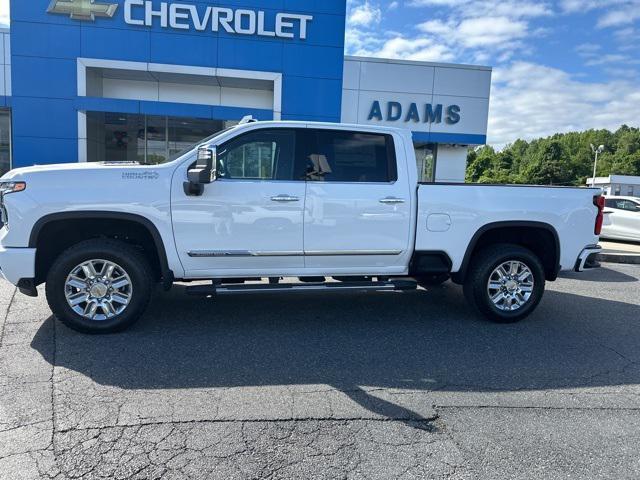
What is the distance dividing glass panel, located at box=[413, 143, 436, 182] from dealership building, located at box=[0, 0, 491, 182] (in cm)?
137

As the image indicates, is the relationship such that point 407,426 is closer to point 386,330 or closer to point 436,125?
point 386,330

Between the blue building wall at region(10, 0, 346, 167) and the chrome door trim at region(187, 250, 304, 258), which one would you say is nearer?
the chrome door trim at region(187, 250, 304, 258)

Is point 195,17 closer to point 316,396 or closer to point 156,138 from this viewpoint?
point 156,138

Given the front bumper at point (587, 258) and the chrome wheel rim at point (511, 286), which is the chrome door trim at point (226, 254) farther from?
the front bumper at point (587, 258)

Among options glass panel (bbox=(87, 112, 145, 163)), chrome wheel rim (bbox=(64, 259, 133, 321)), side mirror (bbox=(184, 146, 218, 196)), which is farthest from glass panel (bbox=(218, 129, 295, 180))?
glass panel (bbox=(87, 112, 145, 163))

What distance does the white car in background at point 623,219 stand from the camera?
555 inches

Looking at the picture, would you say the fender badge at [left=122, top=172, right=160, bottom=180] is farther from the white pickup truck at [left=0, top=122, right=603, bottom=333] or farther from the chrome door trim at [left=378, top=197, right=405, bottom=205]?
the chrome door trim at [left=378, top=197, right=405, bottom=205]

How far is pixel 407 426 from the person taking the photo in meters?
3.32

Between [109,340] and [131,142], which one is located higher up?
[131,142]

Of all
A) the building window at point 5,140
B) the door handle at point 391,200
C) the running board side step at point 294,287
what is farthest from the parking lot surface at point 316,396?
the building window at point 5,140

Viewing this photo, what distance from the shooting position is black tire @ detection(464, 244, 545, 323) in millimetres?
5523

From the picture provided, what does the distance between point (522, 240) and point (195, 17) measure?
14095 millimetres

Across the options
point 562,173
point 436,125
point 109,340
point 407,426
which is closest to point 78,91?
point 436,125

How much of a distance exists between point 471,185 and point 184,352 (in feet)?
11.1
